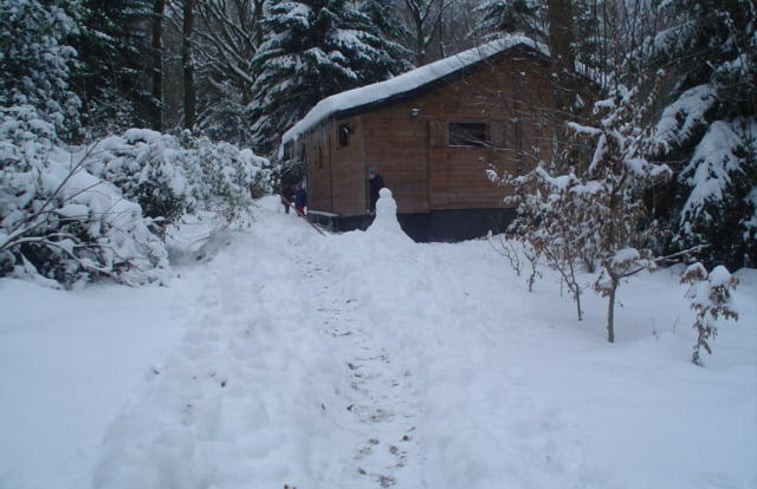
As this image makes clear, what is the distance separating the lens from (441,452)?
3566mm

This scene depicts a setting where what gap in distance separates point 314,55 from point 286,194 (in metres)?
7.04

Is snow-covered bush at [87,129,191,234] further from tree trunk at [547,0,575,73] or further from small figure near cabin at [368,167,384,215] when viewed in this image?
tree trunk at [547,0,575,73]

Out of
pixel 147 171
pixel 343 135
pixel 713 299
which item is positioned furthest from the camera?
pixel 343 135

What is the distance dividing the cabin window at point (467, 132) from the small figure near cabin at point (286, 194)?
8.68 m

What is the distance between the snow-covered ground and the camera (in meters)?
3.05

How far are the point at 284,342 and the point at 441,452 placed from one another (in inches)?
89.4

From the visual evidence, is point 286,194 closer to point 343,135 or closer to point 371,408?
point 343,135

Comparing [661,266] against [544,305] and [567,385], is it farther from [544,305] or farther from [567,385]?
[567,385]

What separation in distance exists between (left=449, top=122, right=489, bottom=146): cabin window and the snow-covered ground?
8.21 metres

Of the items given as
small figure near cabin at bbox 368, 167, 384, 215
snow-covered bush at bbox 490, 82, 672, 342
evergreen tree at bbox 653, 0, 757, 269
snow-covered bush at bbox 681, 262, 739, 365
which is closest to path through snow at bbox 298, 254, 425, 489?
snow-covered bush at bbox 490, 82, 672, 342

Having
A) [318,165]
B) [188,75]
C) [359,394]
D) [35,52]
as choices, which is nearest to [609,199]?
[359,394]

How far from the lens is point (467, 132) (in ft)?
47.9

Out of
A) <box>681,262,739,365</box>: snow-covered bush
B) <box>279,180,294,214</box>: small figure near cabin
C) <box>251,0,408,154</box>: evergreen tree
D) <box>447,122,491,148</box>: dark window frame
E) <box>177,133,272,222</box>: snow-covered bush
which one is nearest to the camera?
<box>681,262,739,365</box>: snow-covered bush

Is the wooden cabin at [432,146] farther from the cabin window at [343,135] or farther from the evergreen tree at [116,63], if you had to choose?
the evergreen tree at [116,63]
